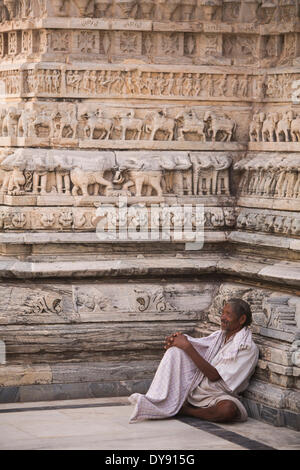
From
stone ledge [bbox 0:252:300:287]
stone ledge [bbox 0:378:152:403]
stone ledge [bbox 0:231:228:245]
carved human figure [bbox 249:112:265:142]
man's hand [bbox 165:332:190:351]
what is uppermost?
carved human figure [bbox 249:112:265:142]

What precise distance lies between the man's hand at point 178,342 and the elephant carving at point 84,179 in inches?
58.6

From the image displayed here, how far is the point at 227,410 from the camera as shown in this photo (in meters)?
8.41

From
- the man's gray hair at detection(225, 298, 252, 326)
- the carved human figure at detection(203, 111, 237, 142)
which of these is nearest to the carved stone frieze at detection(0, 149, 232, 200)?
the carved human figure at detection(203, 111, 237, 142)

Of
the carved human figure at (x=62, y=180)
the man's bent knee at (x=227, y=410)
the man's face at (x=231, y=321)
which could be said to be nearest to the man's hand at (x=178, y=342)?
the man's face at (x=231, y=321)

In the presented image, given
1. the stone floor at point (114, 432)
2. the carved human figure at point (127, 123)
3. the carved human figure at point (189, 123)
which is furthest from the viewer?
the carved human figure at point (189, 123)

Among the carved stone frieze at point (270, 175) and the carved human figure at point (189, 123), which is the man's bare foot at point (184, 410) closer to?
the carved stone frieze at point (270, 175)

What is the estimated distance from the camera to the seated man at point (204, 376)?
852 cm

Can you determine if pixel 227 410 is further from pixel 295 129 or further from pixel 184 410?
pixel 295 129

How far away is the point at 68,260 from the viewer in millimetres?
9516

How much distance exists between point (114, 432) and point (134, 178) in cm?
234

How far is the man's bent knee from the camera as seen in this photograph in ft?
27.6

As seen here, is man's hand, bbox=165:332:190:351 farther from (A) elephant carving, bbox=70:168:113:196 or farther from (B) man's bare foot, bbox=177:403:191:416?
(A) elephant carving, bbox=70:168:113:196

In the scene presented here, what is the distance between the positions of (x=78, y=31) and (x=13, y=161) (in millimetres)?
1140

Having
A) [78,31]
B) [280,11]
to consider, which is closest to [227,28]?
[280,11]
